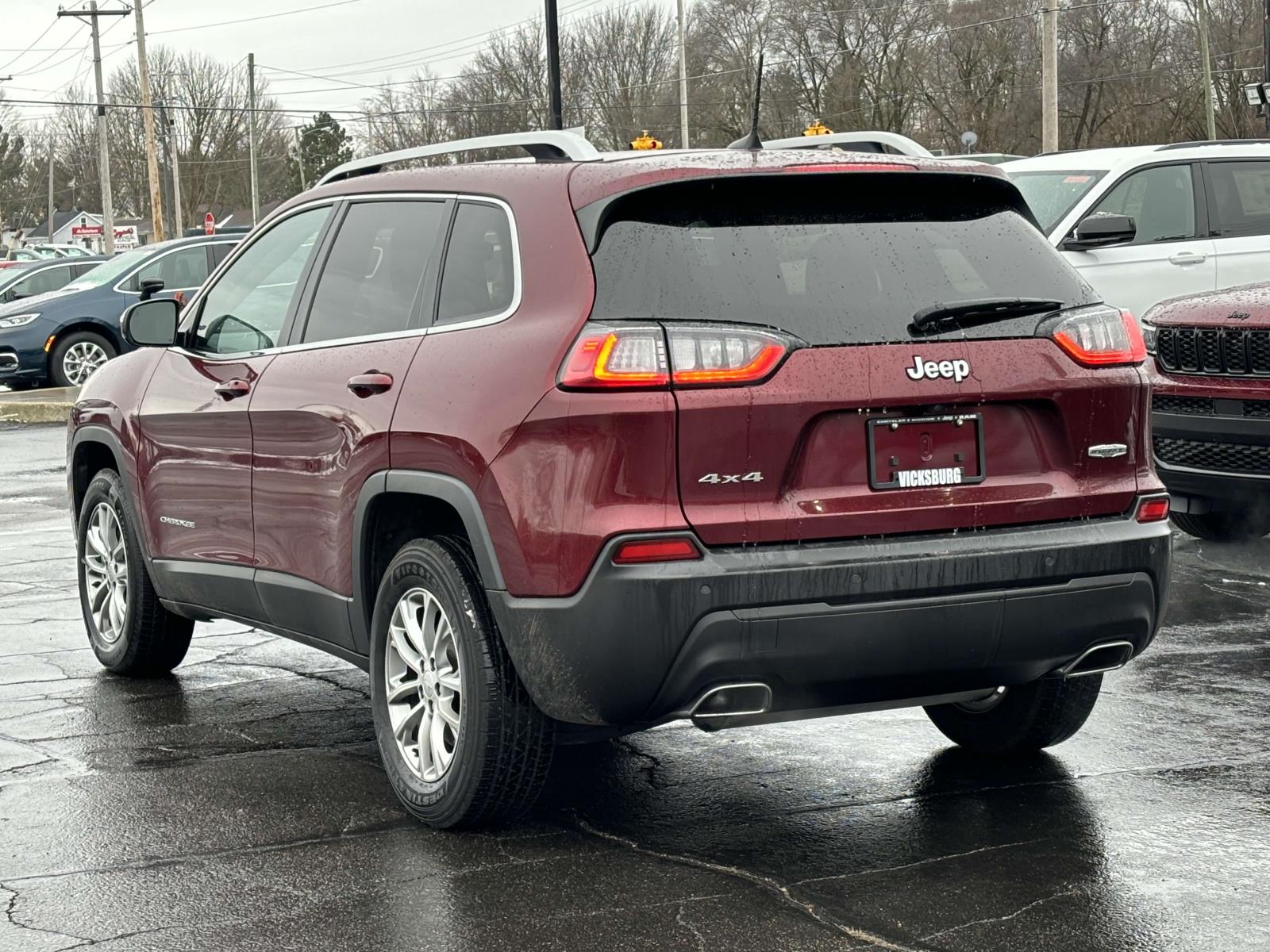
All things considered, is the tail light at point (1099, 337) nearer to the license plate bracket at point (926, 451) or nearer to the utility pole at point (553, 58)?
the license plate bracket at point (926, 451)

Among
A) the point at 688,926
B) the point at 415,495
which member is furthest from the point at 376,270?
the point at 688,926

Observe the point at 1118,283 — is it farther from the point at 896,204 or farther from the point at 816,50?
the point at 816,50

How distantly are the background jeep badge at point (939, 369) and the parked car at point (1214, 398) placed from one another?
4.43 metres

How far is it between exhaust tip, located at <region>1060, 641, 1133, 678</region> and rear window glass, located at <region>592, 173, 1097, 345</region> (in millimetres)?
849

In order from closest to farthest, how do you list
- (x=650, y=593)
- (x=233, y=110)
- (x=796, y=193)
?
(x=650, y=593), (x=796, y=193), (x=233, y=110)

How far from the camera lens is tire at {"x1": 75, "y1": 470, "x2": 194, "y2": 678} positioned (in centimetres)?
674

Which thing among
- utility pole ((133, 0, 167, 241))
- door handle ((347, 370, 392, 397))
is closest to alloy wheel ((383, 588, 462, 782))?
door handle ((347, 370, 392, 397))

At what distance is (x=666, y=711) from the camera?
14.0 ft

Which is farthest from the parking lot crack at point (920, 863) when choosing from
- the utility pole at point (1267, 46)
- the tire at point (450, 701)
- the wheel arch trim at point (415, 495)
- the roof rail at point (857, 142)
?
the utility pole at point (1267, 46)

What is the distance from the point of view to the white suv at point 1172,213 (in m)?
12.4

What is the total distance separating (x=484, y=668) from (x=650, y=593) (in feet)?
2.03

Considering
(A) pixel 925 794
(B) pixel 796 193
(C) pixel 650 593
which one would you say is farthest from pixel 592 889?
(B) pixel 796 193

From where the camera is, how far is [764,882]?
4.31 m

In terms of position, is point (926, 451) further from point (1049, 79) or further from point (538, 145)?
point (1049, 79)
